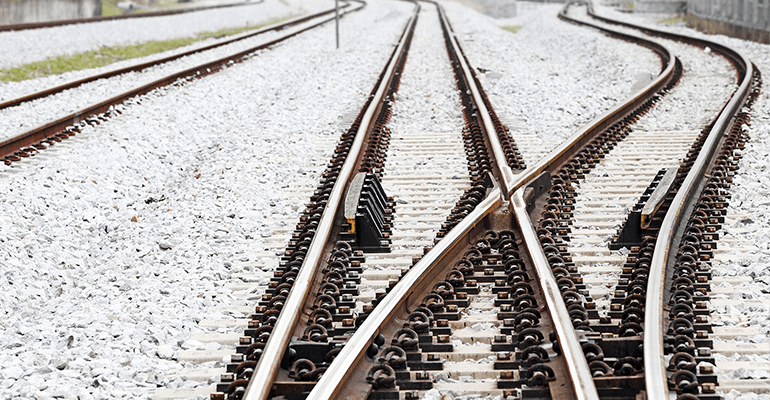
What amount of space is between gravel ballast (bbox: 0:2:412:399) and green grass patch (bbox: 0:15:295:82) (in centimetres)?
590

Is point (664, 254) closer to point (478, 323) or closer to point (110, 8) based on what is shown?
point (478, 323)

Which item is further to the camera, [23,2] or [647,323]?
[23,2]

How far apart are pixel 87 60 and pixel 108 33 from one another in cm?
589

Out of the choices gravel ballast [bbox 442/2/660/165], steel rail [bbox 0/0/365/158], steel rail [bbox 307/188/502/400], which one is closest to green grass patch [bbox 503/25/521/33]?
gravel ballast [bbox 442/2/660/165]

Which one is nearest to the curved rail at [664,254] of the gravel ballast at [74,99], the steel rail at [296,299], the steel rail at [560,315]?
the steel rail at [560,315]

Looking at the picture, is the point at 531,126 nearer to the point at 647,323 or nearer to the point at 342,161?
the point at 342,161

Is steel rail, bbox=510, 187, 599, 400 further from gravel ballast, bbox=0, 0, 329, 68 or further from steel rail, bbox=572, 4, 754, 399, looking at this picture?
gravel ballast, bbox=0, 0, 329, 68

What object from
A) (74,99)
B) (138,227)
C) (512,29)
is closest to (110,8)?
(512,29)

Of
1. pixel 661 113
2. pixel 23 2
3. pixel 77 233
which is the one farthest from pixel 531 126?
pixel 23 2

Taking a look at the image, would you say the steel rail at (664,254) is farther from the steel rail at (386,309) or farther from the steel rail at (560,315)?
the steel rail at (386,309)

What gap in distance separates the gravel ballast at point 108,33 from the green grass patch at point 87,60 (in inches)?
17.0

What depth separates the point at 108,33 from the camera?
2598 cm

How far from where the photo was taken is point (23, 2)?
29.6m

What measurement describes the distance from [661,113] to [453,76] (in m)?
4.54
